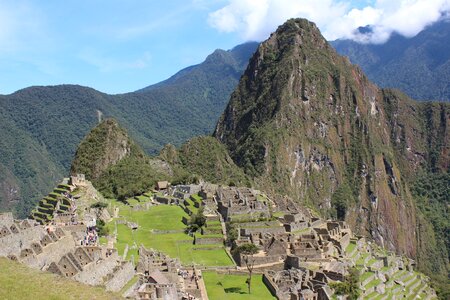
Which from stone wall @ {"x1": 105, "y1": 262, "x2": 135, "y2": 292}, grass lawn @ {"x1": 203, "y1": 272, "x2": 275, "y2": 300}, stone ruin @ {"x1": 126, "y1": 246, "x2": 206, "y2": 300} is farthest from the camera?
grass lawn @ {"x1": 203, "y1": 272, "x2": 275, "y2": 300}

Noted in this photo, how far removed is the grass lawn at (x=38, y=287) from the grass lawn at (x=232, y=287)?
698 inches

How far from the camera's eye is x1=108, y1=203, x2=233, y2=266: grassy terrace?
5409 cm

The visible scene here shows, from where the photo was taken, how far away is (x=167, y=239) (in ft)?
198

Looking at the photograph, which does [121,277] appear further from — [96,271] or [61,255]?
[61,255]

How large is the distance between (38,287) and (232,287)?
23.9 metres

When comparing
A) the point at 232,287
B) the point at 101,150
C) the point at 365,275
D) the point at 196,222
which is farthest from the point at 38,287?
the point at 101,150

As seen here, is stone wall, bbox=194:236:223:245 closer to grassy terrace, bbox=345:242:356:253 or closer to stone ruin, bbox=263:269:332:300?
stone ruin, bbox=263:269:332:300

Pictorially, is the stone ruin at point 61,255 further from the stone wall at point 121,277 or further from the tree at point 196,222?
the tree at point 196,222

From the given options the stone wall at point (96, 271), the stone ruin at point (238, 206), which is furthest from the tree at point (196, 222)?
the stone wall at point (96, 271)

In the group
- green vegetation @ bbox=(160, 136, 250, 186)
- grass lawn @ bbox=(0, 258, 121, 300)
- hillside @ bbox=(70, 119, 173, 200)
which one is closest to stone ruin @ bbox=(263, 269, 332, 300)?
grass lawn @ bbox=(0, 258, 121, 300)

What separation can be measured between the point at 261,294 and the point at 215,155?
4315 inches

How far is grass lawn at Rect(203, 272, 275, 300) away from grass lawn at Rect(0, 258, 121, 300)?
17728 mm

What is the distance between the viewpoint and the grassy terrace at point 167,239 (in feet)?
177

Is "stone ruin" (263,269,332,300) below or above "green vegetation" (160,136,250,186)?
below
